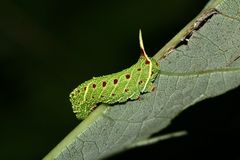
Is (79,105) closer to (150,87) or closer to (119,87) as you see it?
(119,87)

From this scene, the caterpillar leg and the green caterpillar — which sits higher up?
the green caterpillar

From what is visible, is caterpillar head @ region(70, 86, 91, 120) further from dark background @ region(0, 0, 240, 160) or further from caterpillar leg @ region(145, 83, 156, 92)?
dark background @ region(0, 0, 240, 160)

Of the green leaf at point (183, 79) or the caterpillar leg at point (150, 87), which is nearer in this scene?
the green leaf at point (183, 79)

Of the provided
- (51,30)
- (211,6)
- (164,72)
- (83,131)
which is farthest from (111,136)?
(51,30)

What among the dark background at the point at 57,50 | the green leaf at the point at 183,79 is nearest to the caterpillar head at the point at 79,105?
the green leaf at the point at 183,79

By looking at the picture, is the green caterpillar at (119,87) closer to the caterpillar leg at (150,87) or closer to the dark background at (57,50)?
the caterpillar leg at (150,87)

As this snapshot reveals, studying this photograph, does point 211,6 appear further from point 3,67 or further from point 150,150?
point 3,67

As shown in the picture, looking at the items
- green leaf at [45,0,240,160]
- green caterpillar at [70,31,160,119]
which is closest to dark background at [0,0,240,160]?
green caterpillar at [70,31,160,119]
